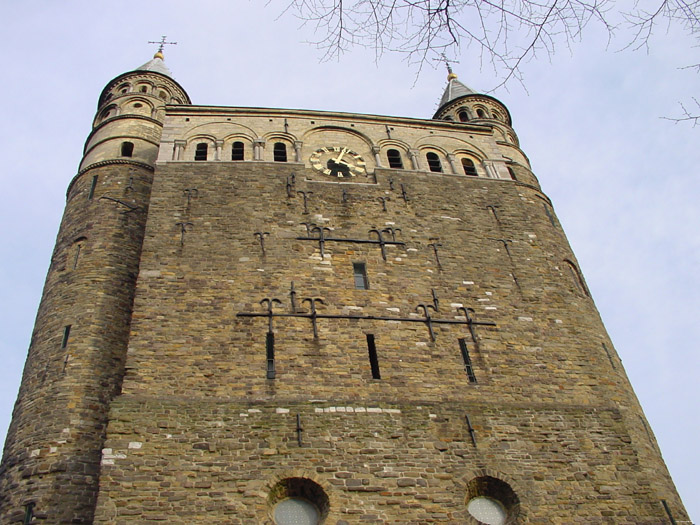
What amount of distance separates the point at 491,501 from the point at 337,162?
11.2 metres

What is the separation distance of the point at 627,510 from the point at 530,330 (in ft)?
14.8

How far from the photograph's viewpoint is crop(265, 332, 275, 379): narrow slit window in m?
13.5

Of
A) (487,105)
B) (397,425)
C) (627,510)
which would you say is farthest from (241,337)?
(487,105)

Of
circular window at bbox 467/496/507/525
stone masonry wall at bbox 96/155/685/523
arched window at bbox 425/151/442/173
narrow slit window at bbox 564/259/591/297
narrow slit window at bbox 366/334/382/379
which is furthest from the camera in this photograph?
arched window at bbox 425/151/442/173

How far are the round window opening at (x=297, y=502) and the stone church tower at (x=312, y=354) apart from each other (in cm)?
4

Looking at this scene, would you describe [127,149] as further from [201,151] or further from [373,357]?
[373,357]

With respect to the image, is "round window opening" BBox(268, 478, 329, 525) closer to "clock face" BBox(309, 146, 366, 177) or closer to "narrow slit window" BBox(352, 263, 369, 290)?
"narrow slit window" BBox(352, 263, 369, 290)

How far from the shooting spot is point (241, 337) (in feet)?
46.1

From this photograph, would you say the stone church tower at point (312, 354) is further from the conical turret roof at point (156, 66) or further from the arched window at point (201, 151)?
the conical turret roof at point (156, 66)

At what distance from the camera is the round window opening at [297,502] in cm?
1160

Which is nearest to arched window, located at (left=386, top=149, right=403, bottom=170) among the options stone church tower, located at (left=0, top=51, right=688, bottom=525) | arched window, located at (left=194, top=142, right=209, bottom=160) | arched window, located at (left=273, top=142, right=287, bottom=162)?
stone church tower, located at (left=0, top=51, right=688, bottom=525)

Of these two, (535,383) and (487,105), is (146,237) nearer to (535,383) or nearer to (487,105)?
(535,383)

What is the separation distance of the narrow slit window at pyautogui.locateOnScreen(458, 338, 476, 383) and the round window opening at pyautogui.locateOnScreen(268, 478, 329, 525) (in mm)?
4304

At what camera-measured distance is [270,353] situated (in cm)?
1391
